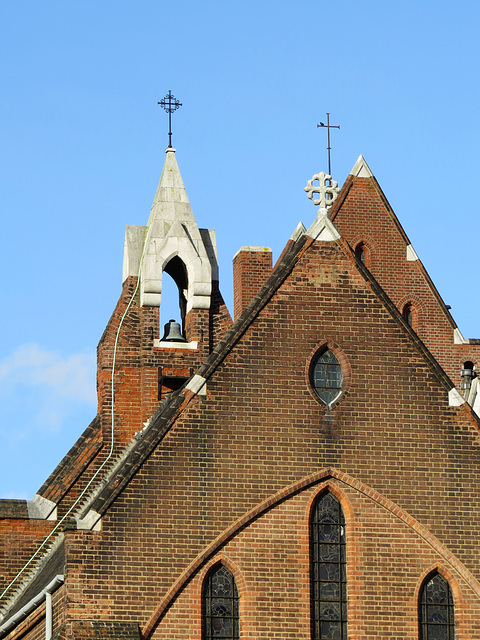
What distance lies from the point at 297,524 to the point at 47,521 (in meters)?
8.36

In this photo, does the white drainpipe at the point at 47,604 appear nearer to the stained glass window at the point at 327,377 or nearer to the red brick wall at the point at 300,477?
the red brick wall at the point at 300,477

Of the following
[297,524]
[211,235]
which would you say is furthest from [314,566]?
[211,235]

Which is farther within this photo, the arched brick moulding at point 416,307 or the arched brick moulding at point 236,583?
the arched brick moulding at point 416,307

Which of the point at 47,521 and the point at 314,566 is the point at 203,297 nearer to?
the point at 47,521

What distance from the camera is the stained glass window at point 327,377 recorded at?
28.4m

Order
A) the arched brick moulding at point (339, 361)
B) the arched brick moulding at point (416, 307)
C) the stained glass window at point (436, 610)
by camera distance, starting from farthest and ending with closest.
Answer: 1. the arched brick moulding at point (416, 307)
2. the arched brick moulding at point (339, 361)
3. the stained glass window at point (436, 610)

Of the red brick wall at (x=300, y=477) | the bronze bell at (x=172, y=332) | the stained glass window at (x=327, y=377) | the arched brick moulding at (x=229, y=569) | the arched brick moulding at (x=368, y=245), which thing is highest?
the arched brick moulding at (x=368, y=245)

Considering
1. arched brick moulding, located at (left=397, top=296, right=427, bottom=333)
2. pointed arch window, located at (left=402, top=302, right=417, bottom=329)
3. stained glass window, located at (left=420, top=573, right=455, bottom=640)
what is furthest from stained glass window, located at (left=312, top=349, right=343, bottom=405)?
pointed arch window, located at (left=402, top=302, right=417, bottom=329)

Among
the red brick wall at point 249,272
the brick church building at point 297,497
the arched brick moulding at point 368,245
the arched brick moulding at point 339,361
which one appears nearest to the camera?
the brick church building at point 297,497

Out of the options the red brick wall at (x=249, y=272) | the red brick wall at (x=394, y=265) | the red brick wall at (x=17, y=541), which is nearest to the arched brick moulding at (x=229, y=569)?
the red brick wall at (x=17, y=541)

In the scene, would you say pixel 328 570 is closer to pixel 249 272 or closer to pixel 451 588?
pixel 451 588

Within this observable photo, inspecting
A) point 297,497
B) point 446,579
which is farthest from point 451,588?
point 297,497

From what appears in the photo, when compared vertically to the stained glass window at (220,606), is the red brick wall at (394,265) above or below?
above

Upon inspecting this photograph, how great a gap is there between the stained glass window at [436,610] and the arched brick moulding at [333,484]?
0.85 feet
